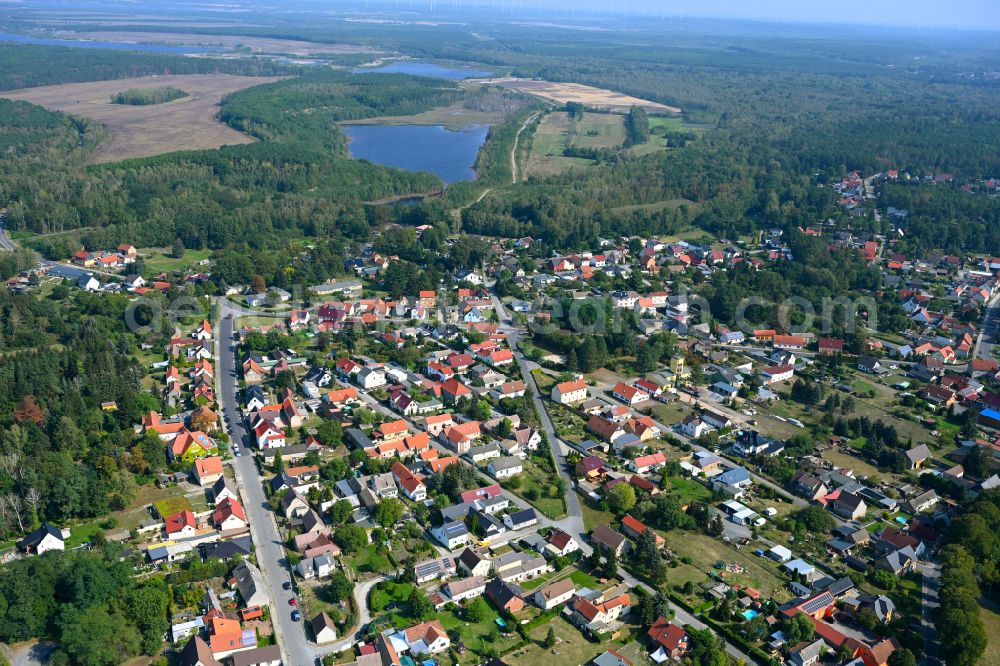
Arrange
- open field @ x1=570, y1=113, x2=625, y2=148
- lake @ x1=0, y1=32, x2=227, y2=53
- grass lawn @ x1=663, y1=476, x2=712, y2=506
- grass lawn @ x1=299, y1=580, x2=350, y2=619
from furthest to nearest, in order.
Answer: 1. lake @ x1=0, y1=32, x2=227, y2=53
2. open field @ x1=570, y1=113, x2=625, y2=148
3. grass lawn @ x1=663, y1=476, x2=712, y2=506
4. grass lawn @ x1=299, y1=580, x2=350, y2=619

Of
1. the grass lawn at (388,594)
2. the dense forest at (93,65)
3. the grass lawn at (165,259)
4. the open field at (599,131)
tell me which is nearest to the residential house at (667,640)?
the grass lawn at (388,594)

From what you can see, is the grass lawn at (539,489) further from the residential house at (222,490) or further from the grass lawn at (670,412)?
the residential house at (222,490)

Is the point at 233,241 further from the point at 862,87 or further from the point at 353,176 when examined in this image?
the point at 862,87

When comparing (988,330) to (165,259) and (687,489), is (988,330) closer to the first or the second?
(687,489)

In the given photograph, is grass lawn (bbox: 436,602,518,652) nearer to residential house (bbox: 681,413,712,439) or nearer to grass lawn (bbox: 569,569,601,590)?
grass lawn (bbox: 569,569,601,590)

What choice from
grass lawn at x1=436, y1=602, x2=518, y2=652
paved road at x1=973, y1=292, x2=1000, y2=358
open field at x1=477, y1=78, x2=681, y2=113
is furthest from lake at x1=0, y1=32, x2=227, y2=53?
grass lawn at x1=436, y1=602, x2=518, y2=652

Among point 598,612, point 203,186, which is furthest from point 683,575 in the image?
point 203,186
